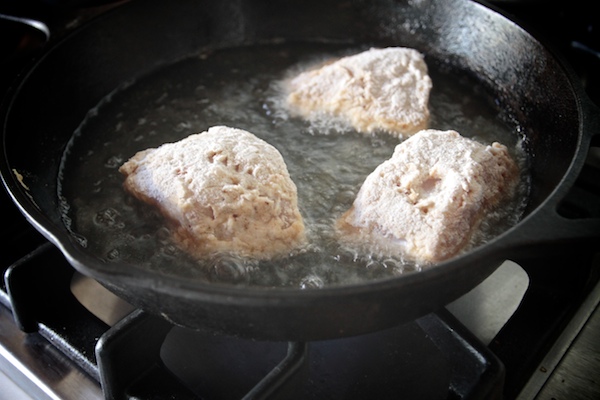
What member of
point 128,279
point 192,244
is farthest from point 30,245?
point 128,279

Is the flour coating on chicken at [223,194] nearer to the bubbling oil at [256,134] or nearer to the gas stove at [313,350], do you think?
the bubbling oil at [256,134]

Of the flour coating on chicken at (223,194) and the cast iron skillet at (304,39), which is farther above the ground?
the cast iron skillet at (304,39)

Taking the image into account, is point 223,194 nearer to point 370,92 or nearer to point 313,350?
point 313,350

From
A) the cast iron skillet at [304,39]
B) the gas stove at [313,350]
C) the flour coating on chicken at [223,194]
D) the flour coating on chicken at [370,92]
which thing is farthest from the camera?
the flour coating on chicken at [370,92]

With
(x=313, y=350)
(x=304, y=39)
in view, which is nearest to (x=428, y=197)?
(x=313, y=350)

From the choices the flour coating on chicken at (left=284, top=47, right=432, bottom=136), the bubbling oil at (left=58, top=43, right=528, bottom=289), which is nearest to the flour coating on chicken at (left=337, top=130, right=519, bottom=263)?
the bubbling oil at (left=58, top=43, right=528, bottom=289)

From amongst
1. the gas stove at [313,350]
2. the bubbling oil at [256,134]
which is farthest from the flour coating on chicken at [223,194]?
the gas stove at [313,350]

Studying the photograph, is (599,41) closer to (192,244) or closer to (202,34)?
(202,34)
